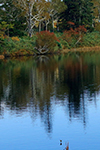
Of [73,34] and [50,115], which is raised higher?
[73,34]

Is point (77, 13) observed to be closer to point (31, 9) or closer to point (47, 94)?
point (31, 9)

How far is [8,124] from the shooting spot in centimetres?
1312

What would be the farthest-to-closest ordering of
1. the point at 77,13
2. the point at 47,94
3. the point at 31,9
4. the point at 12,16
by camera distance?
the point at 77,13 → the point at 12,16 → the point at 31,9 → the point at 47,94

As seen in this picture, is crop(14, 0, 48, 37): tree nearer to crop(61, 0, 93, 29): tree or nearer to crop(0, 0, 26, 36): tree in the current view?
crop(0, 0, 26, 36): tree

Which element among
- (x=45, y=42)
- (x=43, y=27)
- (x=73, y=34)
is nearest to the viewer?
(x=45, y=42)

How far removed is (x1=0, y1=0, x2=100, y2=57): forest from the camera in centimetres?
5556

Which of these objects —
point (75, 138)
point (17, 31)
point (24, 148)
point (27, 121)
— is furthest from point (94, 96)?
point (17, 31)

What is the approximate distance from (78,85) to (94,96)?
4.14m

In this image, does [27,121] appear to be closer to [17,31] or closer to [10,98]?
[10,98]

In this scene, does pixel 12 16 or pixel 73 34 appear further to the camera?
pixel 73 34

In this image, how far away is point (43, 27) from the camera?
77625 mm

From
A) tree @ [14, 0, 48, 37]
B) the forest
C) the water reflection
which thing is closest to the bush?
the forest

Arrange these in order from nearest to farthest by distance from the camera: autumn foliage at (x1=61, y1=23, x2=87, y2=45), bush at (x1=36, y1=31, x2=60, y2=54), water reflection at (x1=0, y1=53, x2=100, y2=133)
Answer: water reflection at (x1=0, y1=53, x2=100, y2=133) → bush at (x1=36, y1=31, x2=60, y2=54) → autumn foliage at (x1=61, y1=23, x2=87, y2=45)

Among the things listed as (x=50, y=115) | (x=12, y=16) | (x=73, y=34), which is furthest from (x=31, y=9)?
(x=50, y=115)
